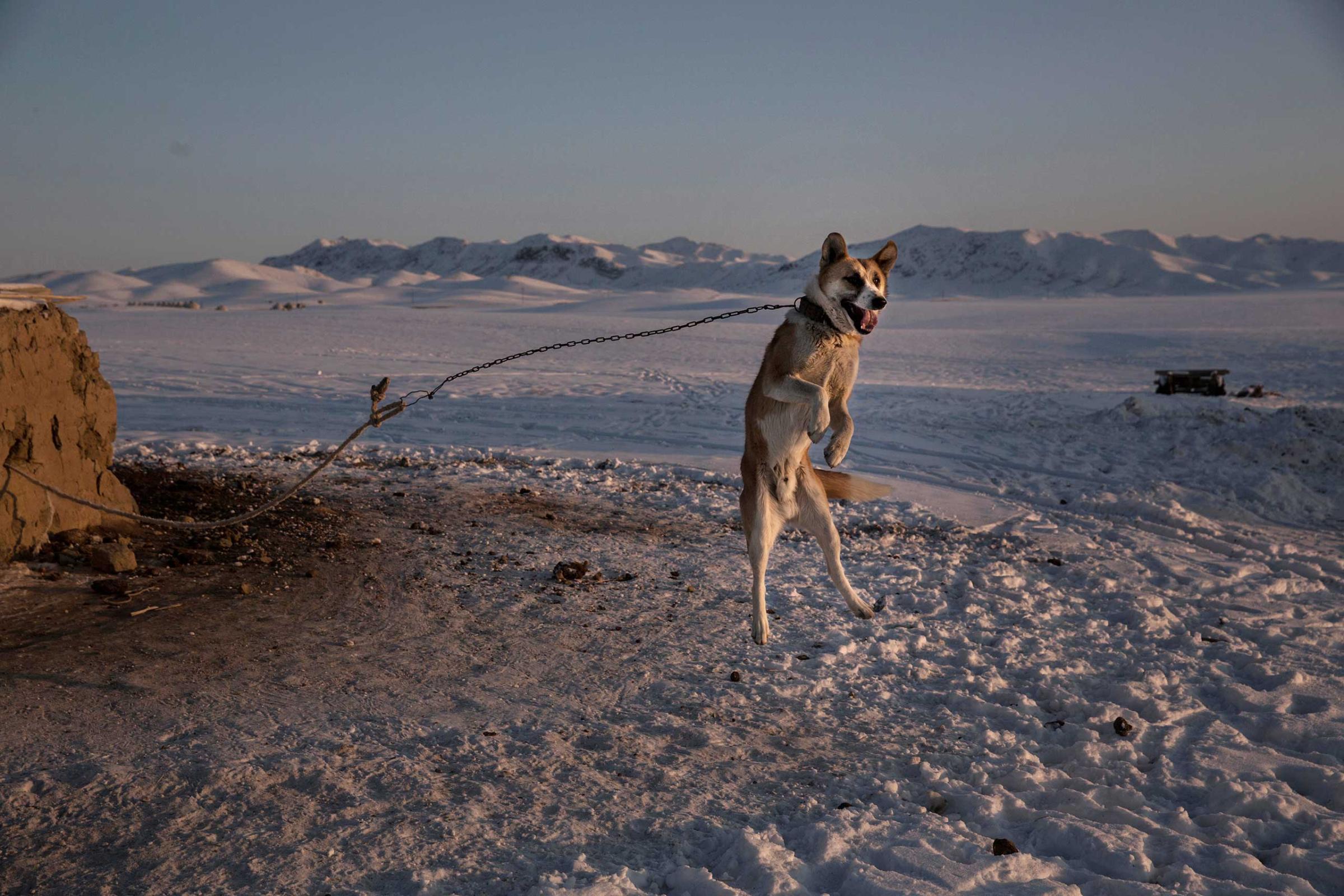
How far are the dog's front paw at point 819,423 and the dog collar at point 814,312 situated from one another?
12.8 inches

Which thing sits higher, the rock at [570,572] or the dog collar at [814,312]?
the dog collar at [814,312]

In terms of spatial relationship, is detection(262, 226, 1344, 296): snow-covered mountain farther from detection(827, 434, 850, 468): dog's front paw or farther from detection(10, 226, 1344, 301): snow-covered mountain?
detection(827, 434, 850, 468): dog's front paw

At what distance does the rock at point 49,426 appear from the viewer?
7656 millimetres

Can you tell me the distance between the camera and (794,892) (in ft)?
13.7

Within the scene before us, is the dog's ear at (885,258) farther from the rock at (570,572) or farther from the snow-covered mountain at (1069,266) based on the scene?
the snow-covered mountain at (1069,266)

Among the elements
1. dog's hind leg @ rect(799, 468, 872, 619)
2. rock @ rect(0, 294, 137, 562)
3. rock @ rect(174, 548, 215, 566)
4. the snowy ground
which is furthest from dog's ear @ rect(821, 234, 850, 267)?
rock @ rect(0, 294, 137, 562)

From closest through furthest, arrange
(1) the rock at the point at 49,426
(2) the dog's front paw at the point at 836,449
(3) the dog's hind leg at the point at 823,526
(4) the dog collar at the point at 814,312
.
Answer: (4) the dog collar at the point at 814,312 < (2) the dog's front paw at the point at 836,449 < (3) the dog's hind leg at the point at 823,526 < (1) the rock at the point at 49,426

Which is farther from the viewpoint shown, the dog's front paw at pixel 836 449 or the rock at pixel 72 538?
the rock at pixel 72 538

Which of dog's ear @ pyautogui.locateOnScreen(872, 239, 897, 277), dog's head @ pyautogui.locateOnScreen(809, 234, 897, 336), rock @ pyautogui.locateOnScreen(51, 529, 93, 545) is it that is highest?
dog's ear @ pyautogui.locateOnScreen(872, 239, 897, 277)

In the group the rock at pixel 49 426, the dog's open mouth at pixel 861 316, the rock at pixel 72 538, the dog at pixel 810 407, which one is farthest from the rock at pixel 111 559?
the dog's open mouth at pixel 861 316

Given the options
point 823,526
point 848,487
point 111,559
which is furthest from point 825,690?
point 111,559

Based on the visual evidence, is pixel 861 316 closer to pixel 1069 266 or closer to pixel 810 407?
pixel 810 407

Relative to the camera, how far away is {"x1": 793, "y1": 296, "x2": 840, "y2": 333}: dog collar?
3602 millimetres

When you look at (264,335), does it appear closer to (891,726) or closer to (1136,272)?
(891,726)
